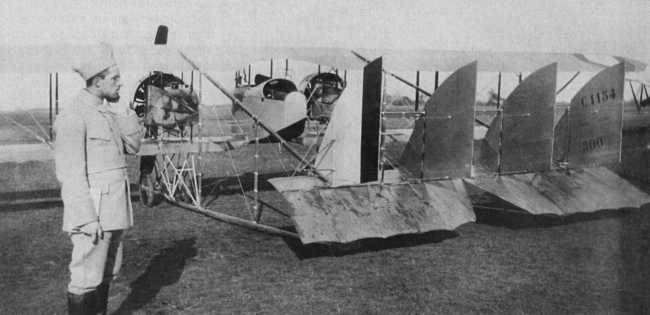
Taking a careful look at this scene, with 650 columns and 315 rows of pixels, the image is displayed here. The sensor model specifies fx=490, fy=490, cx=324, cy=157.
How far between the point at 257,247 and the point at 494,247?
3154 millimetres

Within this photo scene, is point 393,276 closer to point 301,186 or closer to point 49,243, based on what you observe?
point 301,186

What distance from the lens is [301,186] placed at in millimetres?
6531

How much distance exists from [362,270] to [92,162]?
3.30 m

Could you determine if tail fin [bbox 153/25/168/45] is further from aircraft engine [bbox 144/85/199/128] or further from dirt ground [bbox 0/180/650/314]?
dirt ground [bbox 0/180/650/314]

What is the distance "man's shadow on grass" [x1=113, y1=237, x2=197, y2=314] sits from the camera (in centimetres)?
461

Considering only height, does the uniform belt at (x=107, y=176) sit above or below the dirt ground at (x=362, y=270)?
above

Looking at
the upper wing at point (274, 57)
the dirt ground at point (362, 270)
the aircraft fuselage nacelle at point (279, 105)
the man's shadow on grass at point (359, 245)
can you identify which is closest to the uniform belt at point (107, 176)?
the dirt ground at point (362, 270)

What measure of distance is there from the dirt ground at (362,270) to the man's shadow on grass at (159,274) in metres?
0.01

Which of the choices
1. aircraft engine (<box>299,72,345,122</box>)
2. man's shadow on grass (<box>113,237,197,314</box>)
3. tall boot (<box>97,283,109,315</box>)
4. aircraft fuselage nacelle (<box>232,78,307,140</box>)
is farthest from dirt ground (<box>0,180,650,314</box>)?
aircraft engine (<box>299,72,345,122</box>)

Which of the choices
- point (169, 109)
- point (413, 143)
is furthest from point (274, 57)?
point (413, 143)

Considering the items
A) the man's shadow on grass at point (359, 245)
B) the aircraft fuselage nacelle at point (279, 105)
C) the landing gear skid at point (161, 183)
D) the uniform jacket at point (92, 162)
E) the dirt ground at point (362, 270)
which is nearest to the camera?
the uniform jacket at point (92, 162)

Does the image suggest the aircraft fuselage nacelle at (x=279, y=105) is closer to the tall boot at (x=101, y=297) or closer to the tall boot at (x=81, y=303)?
the tall boot at (x=101, y=297)

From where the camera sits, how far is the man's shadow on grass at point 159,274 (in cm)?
461

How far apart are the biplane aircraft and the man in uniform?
2462 mm
